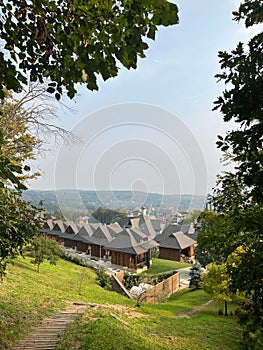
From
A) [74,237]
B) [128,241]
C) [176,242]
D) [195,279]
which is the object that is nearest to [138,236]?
[128,241]

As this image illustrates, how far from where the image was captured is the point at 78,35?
5.40 ft

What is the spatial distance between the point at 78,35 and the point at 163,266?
27.2m

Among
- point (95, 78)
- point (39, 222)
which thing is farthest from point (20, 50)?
point (39, 222)

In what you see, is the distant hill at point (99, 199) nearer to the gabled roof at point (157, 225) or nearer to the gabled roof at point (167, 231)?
the gabled roof at point (167, 231)

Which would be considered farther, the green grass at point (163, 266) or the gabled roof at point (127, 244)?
the green grass at point (163, 266)

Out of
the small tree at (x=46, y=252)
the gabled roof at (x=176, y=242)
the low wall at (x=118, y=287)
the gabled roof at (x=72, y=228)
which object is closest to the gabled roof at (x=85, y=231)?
the gabled roof at (x=72, y=228)

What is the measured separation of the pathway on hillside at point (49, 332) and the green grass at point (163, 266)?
17340mm

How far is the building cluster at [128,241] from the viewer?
84.2 ft

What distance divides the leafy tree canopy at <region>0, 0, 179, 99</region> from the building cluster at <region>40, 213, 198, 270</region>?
23.9 meters

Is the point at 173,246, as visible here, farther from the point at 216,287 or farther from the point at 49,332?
the point at 49,332

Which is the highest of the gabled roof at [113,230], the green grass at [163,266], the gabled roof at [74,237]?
Answer: the gabled roof at [113,230]

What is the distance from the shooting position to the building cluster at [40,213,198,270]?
25.7m

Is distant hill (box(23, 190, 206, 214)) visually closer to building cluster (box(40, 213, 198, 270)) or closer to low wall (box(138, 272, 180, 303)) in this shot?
low wall (box(138, 272, 180, 303))

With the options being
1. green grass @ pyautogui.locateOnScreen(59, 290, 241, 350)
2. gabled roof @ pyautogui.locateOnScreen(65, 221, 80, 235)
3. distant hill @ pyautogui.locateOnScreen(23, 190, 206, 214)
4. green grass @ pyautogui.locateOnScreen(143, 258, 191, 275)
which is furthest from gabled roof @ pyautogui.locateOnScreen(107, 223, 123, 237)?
green grass @ pyautogui.locateOnScreen(59, 290, 241, 350)
